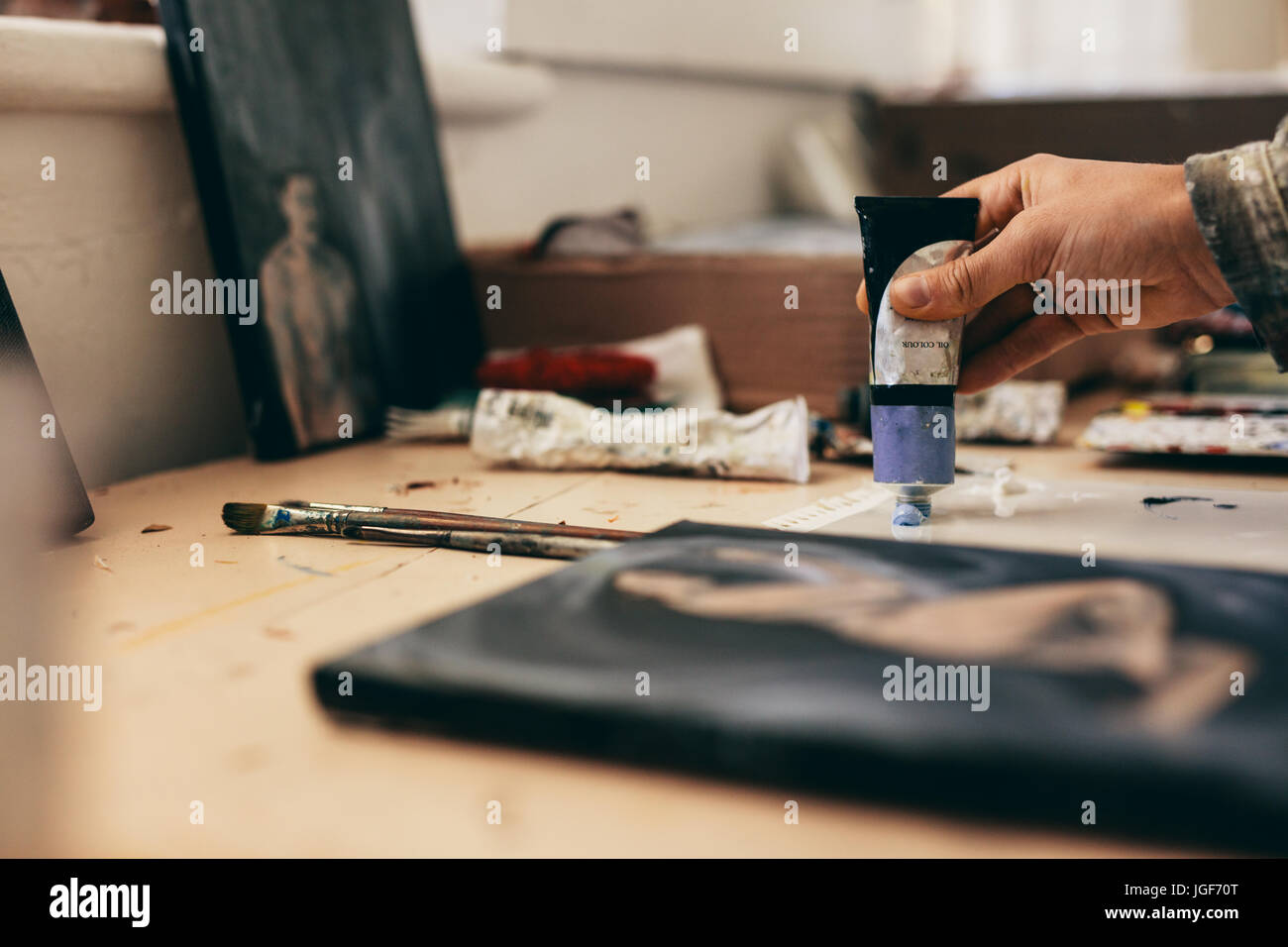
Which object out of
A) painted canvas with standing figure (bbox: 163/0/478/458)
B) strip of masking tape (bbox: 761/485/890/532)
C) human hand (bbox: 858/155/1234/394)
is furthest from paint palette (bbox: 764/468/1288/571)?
painted canvas with standing figure (bbox: 163/0/478/458)

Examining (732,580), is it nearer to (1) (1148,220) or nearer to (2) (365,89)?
(1) (1148,220)

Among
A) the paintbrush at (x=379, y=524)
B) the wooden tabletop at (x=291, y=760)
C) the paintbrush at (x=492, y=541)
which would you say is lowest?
the wooden tabletop at (x=291, y=760)

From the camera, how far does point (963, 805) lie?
41 centimetres

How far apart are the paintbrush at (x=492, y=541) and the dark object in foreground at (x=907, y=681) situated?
0.07 meters

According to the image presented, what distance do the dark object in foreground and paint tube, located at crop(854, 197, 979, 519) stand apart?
0.14 metres

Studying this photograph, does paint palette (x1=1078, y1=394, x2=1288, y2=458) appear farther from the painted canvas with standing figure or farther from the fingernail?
the painted canvas with standing figure

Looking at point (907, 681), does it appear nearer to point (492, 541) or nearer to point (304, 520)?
point (492, 541)

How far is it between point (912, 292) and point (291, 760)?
466 millimetres

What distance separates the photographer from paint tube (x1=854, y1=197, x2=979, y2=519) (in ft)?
2.45

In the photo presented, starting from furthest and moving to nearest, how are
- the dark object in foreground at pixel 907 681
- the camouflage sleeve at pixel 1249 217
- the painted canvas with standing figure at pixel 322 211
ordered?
the painted canvas with standing figure at pixel 322 211
the camouflage sleeve at pixel 1249 217
the dark object in foreground at pixel 907 681

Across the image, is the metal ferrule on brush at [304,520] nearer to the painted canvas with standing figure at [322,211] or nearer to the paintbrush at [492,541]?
the paintbrush at [492,541]

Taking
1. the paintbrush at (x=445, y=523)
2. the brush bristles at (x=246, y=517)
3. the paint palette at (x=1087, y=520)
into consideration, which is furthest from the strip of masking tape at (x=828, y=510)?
the brush bristles at (x=246, y=517)

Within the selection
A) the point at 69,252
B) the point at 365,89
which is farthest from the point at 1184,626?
the point at 365,89

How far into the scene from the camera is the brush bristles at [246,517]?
83 centimetres
